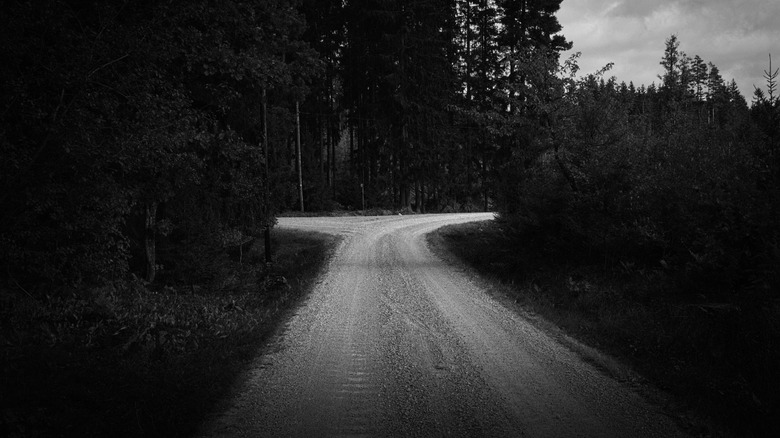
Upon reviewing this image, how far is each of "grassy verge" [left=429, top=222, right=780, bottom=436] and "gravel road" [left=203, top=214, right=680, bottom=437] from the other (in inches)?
26.5

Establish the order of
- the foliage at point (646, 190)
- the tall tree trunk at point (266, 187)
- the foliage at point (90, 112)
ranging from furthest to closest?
1. the tall tree trunk at point (266, 187)
2. the foliage at point (646, 190)
3. the foliage at point (90, 112)

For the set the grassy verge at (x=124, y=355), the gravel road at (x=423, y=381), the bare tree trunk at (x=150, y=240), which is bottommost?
the gravel road at (x=423, y=381)

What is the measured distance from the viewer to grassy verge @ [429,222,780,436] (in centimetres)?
509

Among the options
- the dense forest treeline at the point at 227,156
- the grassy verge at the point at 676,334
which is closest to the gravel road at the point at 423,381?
the grassy verge at the point at 676,334

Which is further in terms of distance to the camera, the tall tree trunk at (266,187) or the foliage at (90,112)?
the tall tree trunk at (266,187)

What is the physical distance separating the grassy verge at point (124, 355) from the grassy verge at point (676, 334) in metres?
5.79

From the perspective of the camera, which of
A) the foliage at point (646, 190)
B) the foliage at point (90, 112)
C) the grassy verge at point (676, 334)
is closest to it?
the grassy verge at point (676, 334)

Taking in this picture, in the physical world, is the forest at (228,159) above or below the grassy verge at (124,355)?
above

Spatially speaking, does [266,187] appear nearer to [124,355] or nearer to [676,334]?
[124,355]

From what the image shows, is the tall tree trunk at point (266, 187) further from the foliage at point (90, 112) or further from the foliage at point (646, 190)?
the foliage at point (646, 190)

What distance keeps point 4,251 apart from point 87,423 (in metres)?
4.08

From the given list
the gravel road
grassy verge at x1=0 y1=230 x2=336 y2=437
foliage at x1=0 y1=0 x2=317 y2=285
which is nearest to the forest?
foliage at x1=0 y1=0 x2=317 y2=285

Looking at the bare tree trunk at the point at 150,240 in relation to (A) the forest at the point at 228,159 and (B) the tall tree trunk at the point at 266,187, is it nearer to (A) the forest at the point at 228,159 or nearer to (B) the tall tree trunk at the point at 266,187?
(A) the forest at the point at 228,159

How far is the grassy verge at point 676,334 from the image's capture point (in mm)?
5086
